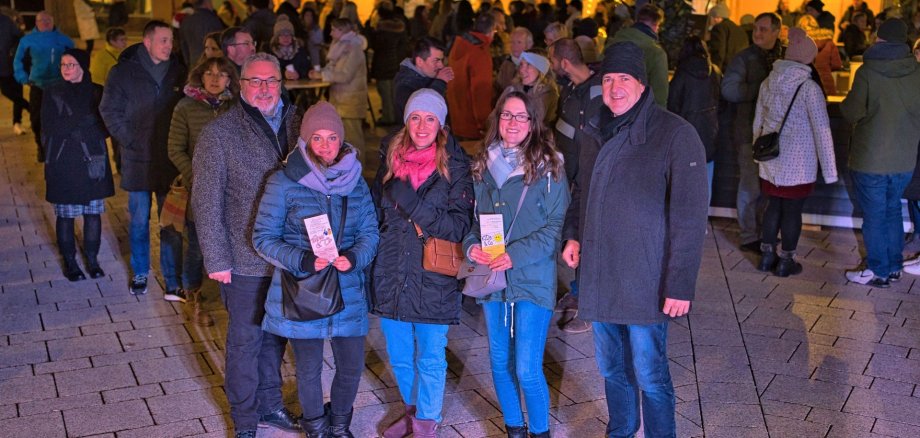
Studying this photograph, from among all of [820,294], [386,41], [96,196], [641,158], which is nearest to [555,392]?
[641,158]

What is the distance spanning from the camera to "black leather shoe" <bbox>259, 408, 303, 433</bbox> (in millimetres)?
5074

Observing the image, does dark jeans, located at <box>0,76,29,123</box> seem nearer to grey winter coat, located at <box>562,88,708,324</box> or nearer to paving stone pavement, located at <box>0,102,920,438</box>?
paving stone pavement, located at <box>0,102,920,438</box>

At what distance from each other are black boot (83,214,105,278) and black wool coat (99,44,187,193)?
0.76m

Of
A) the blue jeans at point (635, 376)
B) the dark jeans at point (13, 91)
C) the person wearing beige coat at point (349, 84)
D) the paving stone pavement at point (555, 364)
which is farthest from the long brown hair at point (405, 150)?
the dark jeans at point (13, 91)

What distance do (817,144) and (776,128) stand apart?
0.30 meters

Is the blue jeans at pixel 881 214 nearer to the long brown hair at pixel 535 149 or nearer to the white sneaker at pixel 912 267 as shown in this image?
the white sneaker at pixel 912 267

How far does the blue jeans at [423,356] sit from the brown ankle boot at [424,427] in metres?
0.02

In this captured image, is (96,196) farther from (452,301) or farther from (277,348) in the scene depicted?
(452,301)

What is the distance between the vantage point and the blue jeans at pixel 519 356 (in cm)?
453

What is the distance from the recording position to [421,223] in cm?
455

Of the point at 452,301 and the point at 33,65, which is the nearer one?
the point at 452,301

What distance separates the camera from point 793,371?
5820 millimetres

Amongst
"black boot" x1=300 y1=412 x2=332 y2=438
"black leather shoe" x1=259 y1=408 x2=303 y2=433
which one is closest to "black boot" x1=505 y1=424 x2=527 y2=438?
"black boot" x1=300 y1=412 x2=332 y2=438

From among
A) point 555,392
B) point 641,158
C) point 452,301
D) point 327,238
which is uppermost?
point 641,158
